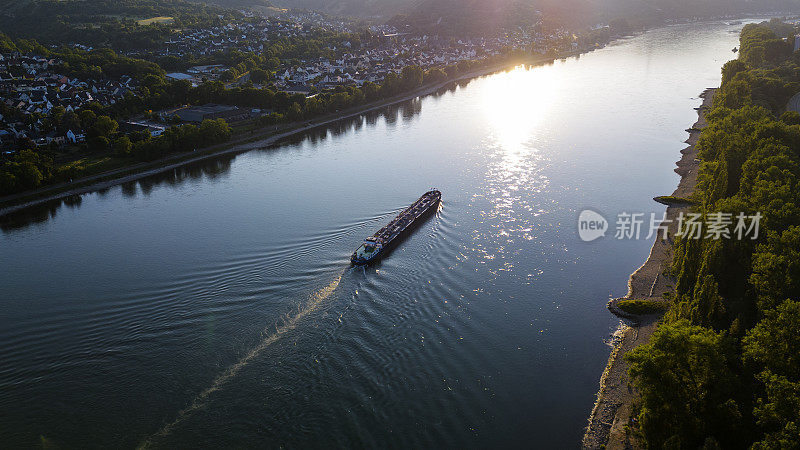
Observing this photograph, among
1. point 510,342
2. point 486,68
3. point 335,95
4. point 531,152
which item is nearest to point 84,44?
point 335,95

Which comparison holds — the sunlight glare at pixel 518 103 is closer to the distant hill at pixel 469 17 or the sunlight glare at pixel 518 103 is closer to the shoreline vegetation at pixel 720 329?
the shoreline vegetation at pixel 720 329

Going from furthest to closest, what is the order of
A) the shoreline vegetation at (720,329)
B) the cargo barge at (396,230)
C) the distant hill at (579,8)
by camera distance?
the distant hill at (579,8) < the cargo barge at (396,230) < the shoreline vegetation at (720,329)

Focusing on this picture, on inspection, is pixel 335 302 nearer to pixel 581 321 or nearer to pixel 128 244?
pixel 581 321

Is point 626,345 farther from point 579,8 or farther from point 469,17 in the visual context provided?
point 579,8

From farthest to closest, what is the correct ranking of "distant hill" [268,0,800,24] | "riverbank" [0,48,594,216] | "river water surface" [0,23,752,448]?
"distant hill" [268,0,800,24], "riverbank" [0,48,594,216], "river water surface" [0,23,752,448]

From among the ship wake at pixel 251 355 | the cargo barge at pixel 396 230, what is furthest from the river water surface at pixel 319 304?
the cargo barge at pixel 396 230

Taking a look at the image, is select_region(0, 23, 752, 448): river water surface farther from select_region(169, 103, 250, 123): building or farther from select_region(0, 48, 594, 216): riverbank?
select_region(169, 103, 250, 123): building

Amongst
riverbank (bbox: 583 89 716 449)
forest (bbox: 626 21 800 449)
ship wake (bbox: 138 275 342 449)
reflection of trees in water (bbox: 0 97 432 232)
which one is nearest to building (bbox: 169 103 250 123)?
reflection of trees in water (bbox: 0 97 432 232)
